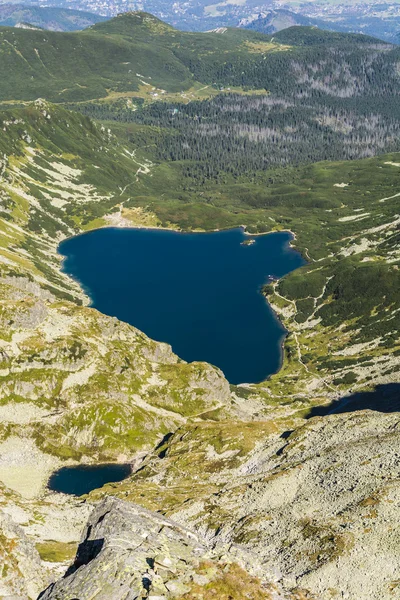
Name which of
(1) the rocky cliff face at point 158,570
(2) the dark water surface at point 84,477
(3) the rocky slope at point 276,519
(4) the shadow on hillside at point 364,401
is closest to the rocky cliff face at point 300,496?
(3) the rocky slope at point 276,519

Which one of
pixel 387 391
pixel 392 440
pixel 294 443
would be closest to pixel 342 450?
pixel 392 440

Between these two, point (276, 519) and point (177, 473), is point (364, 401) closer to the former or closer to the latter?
point (177, 473)

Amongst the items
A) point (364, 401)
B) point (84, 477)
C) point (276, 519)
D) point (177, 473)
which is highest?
point (276, 519)

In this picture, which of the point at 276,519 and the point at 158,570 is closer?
the point at 158,570

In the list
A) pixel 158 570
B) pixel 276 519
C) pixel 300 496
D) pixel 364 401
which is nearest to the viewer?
A: pixel 158 570

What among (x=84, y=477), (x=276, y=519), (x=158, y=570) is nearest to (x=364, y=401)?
(x=84, y=477)

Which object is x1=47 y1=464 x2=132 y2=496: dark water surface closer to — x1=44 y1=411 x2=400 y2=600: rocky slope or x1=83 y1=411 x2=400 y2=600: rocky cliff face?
x1=83 y1=411 x2=400 y2=600: rocky cliff face
